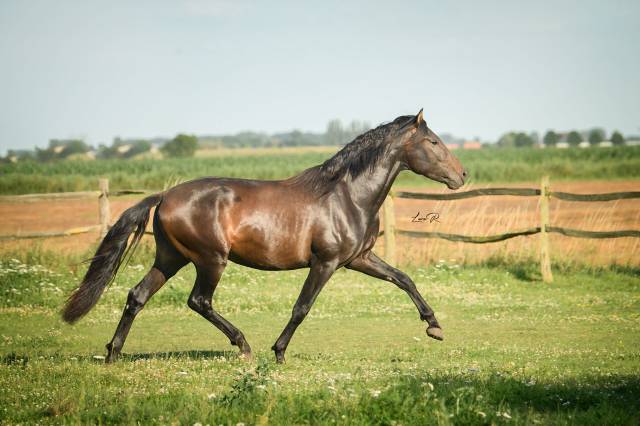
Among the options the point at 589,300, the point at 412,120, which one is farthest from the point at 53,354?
the point at 589,300

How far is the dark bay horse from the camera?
7520mm

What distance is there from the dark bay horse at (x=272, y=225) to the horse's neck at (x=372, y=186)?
10 mm

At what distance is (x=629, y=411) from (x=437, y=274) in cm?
861

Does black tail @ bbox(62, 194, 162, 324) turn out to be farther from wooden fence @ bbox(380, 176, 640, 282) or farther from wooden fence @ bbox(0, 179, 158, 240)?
wooden fence @ bbox(380, 176, 640, 282)

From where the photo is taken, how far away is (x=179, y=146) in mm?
90875

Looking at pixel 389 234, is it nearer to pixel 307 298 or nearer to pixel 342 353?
pixel 342 353

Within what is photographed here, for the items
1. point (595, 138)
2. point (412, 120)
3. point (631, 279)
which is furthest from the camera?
point (595, 138)

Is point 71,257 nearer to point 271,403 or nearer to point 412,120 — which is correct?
point 412,120

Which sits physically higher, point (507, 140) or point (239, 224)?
point (239, 224)

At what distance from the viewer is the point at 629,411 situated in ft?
17.1

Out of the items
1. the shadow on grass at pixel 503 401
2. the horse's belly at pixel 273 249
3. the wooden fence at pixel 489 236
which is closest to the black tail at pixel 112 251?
the horse's belly at pixel 273 249

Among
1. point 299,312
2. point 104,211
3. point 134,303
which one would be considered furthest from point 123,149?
point 299,312

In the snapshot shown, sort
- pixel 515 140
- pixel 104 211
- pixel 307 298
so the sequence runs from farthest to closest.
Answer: pixel 515 140 < pixel 104 211 < pixel 307 298

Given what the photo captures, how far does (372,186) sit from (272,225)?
3.66 feet
